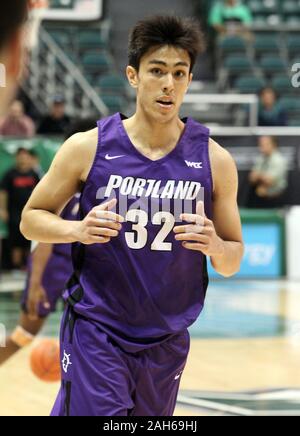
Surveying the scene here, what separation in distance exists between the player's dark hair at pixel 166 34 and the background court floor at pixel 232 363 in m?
2.99

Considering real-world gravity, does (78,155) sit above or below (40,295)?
above

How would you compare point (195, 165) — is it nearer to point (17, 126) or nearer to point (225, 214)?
point (225, 214)

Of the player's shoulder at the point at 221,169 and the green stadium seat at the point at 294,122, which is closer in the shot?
the player's shoulder at the point at 221,169

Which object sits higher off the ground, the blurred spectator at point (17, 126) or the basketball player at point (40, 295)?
the blurred spectator at point (17, 126)

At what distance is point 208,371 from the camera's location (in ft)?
23.9

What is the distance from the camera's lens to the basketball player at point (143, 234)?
3.30 meters

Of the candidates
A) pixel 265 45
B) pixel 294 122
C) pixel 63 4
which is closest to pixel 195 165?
pixel 294 122

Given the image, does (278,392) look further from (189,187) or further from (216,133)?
(216,133)

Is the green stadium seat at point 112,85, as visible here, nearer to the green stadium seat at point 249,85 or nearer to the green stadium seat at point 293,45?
the green stadium seat at point 249,85

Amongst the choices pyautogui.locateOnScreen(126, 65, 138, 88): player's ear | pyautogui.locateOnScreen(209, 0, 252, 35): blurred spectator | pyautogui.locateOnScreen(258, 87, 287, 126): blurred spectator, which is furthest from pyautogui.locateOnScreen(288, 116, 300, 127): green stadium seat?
pyautogui.locateOnScreen(126, 65, 138, 88): player's ear

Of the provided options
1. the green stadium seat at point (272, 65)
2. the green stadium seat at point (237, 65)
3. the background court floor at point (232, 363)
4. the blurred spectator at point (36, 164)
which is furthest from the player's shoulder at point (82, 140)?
the green stadium seat at point (272, 65)

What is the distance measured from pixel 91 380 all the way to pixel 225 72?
15079 mm

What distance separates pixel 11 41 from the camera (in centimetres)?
120

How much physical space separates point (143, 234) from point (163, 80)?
638 millimetres
